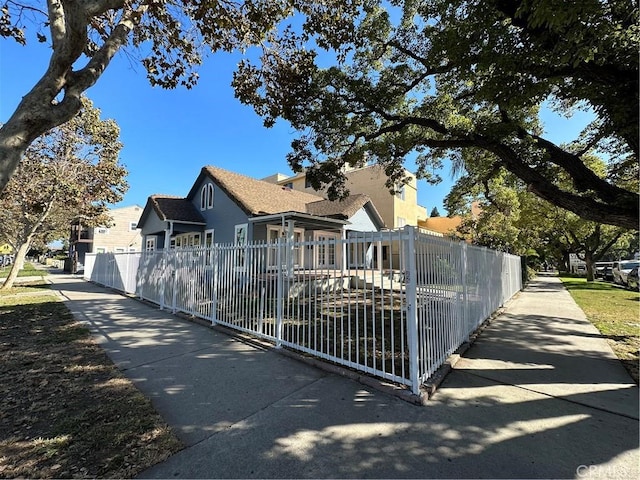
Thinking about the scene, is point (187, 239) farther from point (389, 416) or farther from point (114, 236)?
point (114, 236)

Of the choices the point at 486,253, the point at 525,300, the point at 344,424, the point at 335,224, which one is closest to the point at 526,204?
the point at 525,300

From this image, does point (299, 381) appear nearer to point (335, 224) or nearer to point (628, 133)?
point (628, 133)

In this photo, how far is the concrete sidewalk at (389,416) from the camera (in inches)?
107

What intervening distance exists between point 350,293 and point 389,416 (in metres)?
2.08

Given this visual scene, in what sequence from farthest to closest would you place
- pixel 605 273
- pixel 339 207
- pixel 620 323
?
pixel 605 273 < pixel 339 207 < pixel 620 323

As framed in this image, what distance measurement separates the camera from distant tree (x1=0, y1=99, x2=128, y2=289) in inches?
588

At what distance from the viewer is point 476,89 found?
6062 millimetres

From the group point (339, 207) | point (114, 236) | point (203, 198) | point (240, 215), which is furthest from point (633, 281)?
point (114, 236)

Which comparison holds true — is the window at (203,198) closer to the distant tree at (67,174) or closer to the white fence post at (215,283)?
the distant tree at (67,174)

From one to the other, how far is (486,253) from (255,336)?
6303 millimetres

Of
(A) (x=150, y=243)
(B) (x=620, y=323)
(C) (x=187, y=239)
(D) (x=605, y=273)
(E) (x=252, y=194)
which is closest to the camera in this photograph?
(B) (x=620, y=323)

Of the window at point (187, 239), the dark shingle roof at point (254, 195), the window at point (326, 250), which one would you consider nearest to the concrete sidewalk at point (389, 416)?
the window at point (326, 250)

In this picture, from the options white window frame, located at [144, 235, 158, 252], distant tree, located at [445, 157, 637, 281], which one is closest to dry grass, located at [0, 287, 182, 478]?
distant tree, located at [445, 157, 637, 281]

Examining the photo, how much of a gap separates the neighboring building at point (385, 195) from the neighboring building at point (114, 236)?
21333 mm
